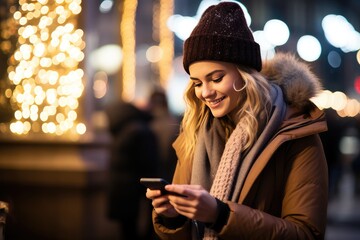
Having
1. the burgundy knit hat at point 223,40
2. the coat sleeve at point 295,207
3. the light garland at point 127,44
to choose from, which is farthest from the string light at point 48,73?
the coat sleeve at point 295,207

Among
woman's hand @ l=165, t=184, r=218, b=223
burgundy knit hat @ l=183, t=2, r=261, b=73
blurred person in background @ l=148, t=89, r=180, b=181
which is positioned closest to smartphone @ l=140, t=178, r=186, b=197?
woman's hand @ l=165, t=184, r=218, b=223

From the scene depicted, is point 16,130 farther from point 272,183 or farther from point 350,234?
point 272,183

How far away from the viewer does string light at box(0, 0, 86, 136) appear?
8.40 meters

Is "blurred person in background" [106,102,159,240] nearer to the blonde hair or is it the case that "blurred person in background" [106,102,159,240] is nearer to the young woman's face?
the blonde hair

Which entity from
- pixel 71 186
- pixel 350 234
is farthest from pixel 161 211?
pixel 350 234

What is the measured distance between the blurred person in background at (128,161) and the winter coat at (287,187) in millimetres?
5085

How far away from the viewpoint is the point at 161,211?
312 cm

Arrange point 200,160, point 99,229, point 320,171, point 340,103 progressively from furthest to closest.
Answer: point 340,103 → point 99,229 → point 200,160 → point 320,171

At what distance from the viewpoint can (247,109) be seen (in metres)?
3.27

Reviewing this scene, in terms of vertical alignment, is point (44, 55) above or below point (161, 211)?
above

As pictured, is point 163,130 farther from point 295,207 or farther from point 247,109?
point 295,207

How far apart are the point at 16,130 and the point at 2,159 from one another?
0.36 meters

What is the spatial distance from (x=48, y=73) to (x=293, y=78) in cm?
542

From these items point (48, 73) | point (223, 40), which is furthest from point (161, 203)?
point (48, 73)
